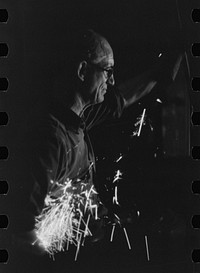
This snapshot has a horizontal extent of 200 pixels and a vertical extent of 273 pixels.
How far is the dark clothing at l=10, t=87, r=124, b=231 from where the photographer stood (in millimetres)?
1282

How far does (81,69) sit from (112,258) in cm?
45

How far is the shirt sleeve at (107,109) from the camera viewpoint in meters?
1.30

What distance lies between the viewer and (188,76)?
1.31m

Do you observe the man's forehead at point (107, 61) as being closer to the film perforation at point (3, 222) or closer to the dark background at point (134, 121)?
the dark background at point (134, 121)

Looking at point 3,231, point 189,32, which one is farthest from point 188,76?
point 3,231

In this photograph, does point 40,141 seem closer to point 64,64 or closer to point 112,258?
point 64,64

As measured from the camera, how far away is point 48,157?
1.29 meters

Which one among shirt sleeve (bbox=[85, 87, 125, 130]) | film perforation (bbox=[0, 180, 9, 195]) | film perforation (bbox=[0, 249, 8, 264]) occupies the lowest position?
film perforation (bbox=[0, 249, 8, 264])

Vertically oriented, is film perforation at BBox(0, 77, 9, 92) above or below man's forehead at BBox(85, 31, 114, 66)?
below

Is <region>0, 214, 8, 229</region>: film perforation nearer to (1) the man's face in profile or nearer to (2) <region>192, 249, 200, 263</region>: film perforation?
(1) the man's face in profile

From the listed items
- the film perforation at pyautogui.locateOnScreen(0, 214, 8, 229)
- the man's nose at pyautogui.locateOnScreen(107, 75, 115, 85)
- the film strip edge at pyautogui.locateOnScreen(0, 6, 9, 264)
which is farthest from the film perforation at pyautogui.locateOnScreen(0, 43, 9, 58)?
the film perforation at pyautogui.locateOnScreen(0, 214, 8, 229)

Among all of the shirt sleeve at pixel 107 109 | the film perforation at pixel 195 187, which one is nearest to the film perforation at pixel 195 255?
the film perforation at pixel 195 187

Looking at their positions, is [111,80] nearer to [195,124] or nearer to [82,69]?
[82,69]

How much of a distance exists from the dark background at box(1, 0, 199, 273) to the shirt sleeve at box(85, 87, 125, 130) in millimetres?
20
